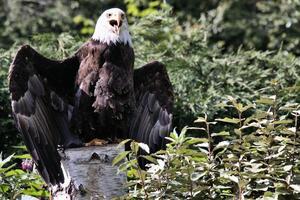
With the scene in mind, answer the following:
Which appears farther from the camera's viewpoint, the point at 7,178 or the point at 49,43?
the point at 49,43

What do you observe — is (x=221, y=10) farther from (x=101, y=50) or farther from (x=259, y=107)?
(x=101, y=50)

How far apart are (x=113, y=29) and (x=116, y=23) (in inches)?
2.7

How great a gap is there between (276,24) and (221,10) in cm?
91

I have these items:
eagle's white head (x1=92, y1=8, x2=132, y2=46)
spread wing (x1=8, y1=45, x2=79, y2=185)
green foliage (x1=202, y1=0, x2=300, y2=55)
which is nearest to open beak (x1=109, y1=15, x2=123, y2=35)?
eagle's white head (x1=92, y1=8, x2=132, y2=46)

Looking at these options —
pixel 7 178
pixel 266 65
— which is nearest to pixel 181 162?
pixel 7 178

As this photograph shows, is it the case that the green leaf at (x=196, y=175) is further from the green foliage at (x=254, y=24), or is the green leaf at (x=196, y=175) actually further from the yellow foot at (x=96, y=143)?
the green foliage at (x=254, y=24)

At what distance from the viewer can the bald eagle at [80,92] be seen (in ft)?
20.9

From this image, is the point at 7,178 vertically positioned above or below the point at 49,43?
below

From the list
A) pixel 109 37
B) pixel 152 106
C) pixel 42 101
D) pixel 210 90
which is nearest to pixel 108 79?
pixel 109 37

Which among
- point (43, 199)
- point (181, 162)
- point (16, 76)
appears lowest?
point (43, 199)

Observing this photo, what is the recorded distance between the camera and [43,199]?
5.98 m

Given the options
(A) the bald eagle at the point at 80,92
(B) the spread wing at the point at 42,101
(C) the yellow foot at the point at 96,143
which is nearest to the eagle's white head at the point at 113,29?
(A) the bald eagle at the point at 80,92

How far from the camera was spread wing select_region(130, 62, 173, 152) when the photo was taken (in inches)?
274

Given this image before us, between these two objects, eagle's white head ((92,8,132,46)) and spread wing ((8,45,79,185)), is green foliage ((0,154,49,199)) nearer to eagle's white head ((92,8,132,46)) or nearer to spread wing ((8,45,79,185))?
spread wing ((8,45,79,185))
